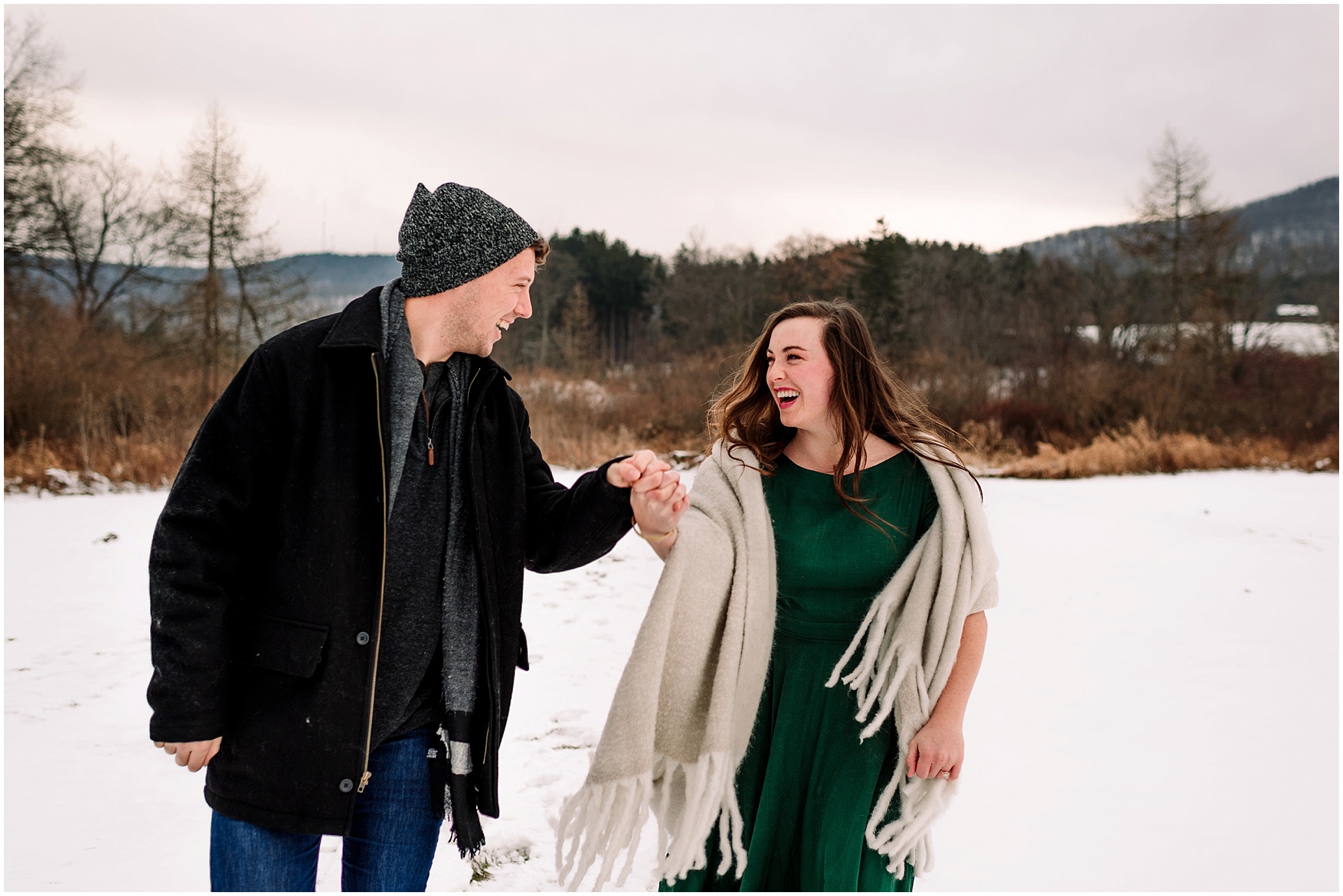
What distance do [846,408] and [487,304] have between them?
3.35 ft

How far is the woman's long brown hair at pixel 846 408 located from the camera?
7.64 ft

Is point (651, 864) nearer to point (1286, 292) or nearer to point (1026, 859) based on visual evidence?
point (1026, 859)

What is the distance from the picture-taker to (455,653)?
1956 millimetres

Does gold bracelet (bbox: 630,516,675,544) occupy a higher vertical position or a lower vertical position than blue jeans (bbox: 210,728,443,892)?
higher

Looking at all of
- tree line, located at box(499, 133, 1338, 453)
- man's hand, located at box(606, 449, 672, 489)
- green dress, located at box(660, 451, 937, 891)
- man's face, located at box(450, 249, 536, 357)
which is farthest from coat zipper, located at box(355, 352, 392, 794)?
tree line, located at box(499, 133, 1338, 453)

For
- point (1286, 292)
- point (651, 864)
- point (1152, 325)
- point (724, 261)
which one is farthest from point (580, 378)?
point (1286, 292)

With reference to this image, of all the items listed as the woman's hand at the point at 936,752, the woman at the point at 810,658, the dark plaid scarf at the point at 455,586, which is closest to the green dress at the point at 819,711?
the woman at the point at 810,658

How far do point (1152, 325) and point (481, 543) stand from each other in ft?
91.9

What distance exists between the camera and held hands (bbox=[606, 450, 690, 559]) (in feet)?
6.80

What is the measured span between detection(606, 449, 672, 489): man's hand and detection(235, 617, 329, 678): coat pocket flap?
0.74m

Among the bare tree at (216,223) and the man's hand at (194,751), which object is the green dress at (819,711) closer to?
the man's hand at (194,751)

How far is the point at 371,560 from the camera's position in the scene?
1824 mm

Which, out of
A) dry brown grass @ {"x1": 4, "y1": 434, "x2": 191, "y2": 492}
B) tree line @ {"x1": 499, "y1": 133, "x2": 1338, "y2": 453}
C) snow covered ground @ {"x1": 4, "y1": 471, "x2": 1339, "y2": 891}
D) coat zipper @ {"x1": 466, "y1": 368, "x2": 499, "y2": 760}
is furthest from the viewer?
tree line @ {"x1": 499, "y1": 133, "x2": 1338, "y2": 453}

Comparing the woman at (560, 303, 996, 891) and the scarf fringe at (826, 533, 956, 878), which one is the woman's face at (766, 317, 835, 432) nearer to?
the woman at (560, 303, 996, 891)
